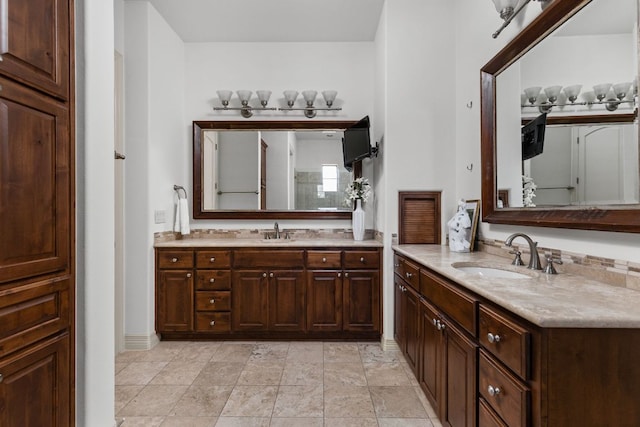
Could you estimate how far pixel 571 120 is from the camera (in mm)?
1650

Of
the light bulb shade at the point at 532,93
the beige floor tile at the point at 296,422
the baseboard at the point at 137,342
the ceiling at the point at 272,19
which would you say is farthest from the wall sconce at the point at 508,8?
the baseboard at the point at 137,342

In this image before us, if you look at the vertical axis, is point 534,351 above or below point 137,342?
above

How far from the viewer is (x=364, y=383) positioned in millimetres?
2355

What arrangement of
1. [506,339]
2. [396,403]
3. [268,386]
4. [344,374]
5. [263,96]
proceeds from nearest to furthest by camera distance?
[506,339], [396,403], [268,386], [344,374], [263,96]

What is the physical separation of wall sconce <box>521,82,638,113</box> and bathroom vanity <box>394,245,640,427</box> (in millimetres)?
799

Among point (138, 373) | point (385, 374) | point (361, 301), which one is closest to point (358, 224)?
point (361, 301)

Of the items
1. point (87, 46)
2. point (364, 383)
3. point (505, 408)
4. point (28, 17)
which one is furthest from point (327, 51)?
point (505, 408)

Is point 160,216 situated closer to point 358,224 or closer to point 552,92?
point 358,224

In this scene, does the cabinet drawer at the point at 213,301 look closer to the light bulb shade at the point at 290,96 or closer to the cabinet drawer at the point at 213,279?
the cabinet drawer at the point at 213,279

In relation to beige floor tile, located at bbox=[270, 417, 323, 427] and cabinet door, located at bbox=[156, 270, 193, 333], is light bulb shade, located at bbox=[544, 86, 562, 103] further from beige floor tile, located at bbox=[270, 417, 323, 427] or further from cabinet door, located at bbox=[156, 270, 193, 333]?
cabinet door, located at bbox=[156, 270, 193, 333]

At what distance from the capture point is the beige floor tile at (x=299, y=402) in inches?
79.1

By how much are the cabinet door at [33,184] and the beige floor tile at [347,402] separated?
65.8 inches

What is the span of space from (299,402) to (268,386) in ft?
0.99

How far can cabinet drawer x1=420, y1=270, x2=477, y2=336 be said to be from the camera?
4.69 feet
